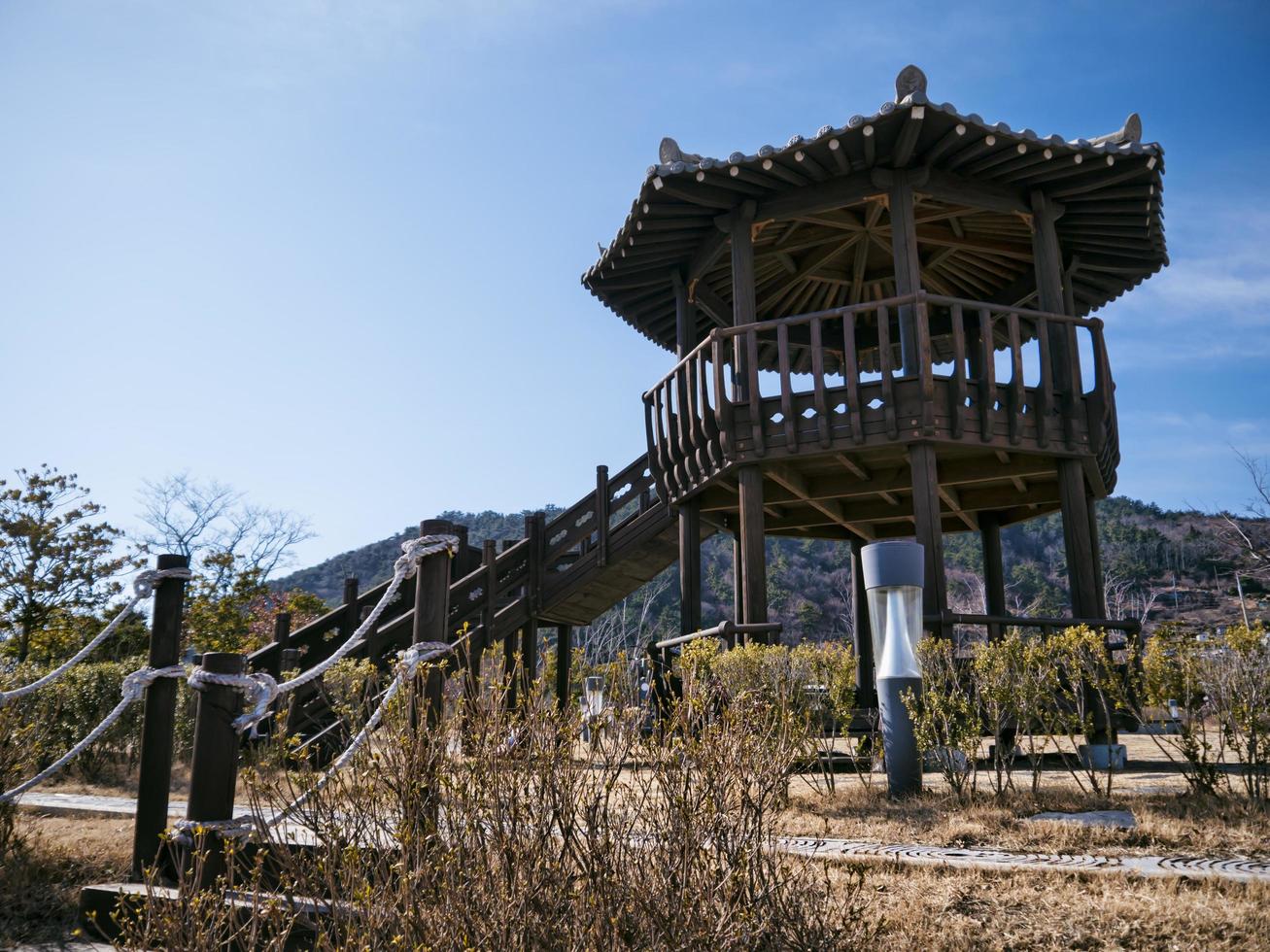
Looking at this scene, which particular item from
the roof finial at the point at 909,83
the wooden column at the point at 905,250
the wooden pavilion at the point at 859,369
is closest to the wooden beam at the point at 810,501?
the wooden pavilion at the point at 859,369

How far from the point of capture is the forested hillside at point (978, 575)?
136ft

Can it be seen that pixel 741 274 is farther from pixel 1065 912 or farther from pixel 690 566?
pixel 1065 912

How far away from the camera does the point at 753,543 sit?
32.1ft

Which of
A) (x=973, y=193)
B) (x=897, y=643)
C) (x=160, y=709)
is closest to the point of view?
(x=160, y=709)

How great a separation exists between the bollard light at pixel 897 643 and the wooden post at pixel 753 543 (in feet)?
10.5

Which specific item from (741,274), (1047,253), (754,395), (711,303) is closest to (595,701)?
(754,395)

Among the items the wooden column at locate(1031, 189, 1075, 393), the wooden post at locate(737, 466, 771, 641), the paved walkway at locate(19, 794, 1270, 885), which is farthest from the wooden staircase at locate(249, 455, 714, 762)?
the paved walkway at locate(19, 794, 1270, 885)

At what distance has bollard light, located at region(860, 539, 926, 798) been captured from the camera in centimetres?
617

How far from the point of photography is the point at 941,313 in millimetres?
13867

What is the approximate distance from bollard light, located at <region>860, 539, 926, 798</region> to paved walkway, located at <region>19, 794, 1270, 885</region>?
49.0 inches

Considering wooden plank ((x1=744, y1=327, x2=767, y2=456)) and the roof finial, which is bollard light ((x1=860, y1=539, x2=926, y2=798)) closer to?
wooden plank ((x1=744, y1=327, x2=767, y2=456))

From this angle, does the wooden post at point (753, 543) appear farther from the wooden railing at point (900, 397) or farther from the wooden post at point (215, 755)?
the wooden post at point (215, 755)

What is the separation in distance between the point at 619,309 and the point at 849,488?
14.0 feet

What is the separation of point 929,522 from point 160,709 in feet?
22.0
